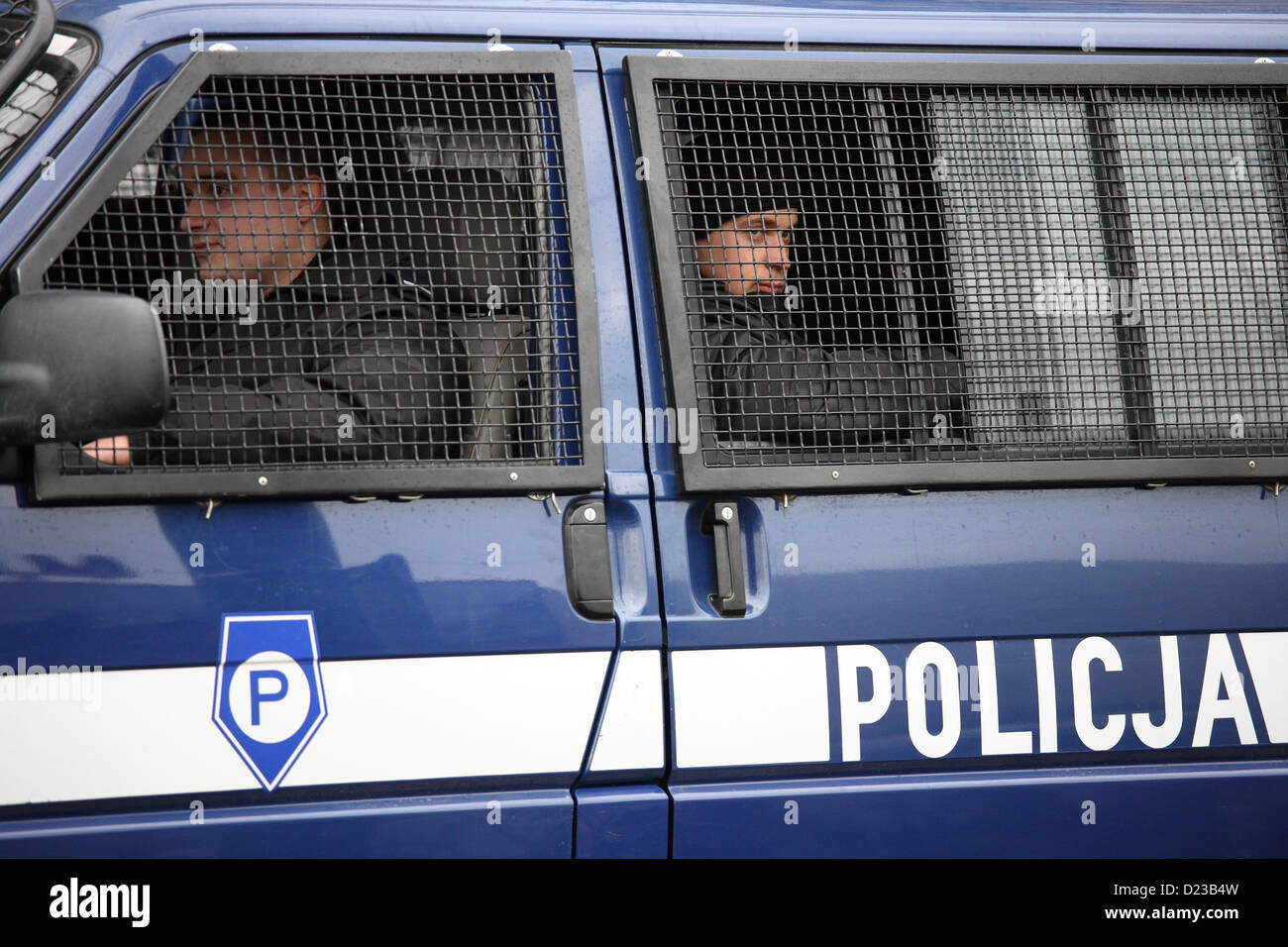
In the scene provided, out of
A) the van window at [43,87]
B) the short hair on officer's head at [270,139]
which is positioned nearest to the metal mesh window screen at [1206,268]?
the short hair on officer's head at [270,139]

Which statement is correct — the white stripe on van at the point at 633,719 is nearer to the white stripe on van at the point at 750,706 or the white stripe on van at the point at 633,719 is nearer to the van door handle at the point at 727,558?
the white stripe on van at the point at 750,706

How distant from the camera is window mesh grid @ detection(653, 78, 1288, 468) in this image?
2.17 m

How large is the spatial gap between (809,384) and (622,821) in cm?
84

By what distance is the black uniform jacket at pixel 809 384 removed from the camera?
6.97 ft

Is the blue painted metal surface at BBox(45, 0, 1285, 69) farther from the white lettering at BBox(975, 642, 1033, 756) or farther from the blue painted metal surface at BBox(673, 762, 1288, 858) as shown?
the blue painted metal surface at BBox(673, 762, 1288, 858)

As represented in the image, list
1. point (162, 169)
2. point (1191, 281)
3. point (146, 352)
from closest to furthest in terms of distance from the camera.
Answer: point (146, 352), point (162, 169), point (1191, 281)

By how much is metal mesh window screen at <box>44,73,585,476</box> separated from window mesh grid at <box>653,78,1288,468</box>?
28cm

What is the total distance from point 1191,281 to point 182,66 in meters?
1.87

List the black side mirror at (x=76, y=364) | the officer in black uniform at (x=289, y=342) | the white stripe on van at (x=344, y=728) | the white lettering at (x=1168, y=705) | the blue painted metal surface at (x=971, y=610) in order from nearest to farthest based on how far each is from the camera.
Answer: the black side mirror at (x=76, y=364) → the white stripe on van at (x=344, y=728) → the officer in black uniform at (x=289, y=342) → the blue painted metal surface at (x=971, y=610) → the white lettering at (x=1168, y=705)

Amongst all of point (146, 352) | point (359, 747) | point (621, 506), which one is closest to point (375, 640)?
point (359, 747)

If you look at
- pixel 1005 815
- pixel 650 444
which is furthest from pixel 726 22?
pixel 1005 815

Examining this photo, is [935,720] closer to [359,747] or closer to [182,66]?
[359,747]

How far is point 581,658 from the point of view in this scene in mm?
2014

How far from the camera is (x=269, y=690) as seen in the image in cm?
192
